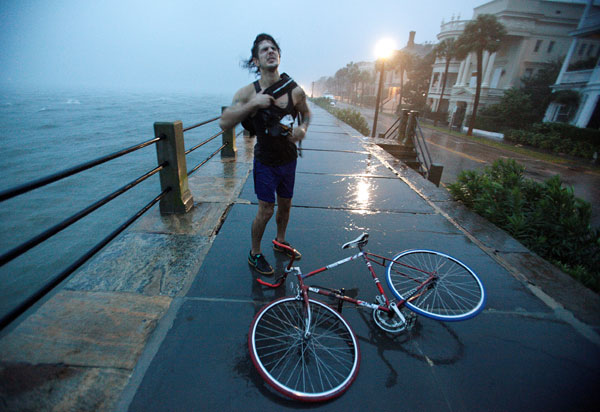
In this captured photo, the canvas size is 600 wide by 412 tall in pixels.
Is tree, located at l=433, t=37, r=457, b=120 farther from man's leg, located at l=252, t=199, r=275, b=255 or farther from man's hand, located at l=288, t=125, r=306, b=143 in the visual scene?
man's leg, located at l=252, t=199, r=275, b=255

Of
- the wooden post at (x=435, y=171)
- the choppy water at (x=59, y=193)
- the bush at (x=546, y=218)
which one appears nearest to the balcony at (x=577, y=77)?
the wooden post at (x=435, y=171)

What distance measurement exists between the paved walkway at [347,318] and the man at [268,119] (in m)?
0.70

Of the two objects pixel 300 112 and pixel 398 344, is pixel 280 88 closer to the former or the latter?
pixel 300 112

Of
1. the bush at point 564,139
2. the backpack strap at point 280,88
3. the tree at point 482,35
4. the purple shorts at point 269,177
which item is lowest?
the bush at point 564,139

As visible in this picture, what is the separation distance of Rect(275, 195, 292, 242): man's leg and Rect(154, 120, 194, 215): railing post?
1.49m

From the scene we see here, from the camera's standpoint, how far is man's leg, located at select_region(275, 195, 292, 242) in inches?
117

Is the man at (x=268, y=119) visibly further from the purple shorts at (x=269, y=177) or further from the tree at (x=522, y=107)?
the tree at (x=522, y=107)

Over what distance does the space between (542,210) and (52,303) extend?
5613 mm

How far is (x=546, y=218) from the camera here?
13.0ft

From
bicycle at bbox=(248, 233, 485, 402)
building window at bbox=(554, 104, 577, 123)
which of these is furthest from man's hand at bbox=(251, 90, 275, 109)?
building window at bbox=(554, 104, 577, 123)

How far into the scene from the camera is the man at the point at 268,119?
7.78ft

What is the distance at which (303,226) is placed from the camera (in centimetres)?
385

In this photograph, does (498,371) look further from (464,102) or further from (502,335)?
A: (464,102)

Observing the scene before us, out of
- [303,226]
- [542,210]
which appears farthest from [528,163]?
[303,226]
